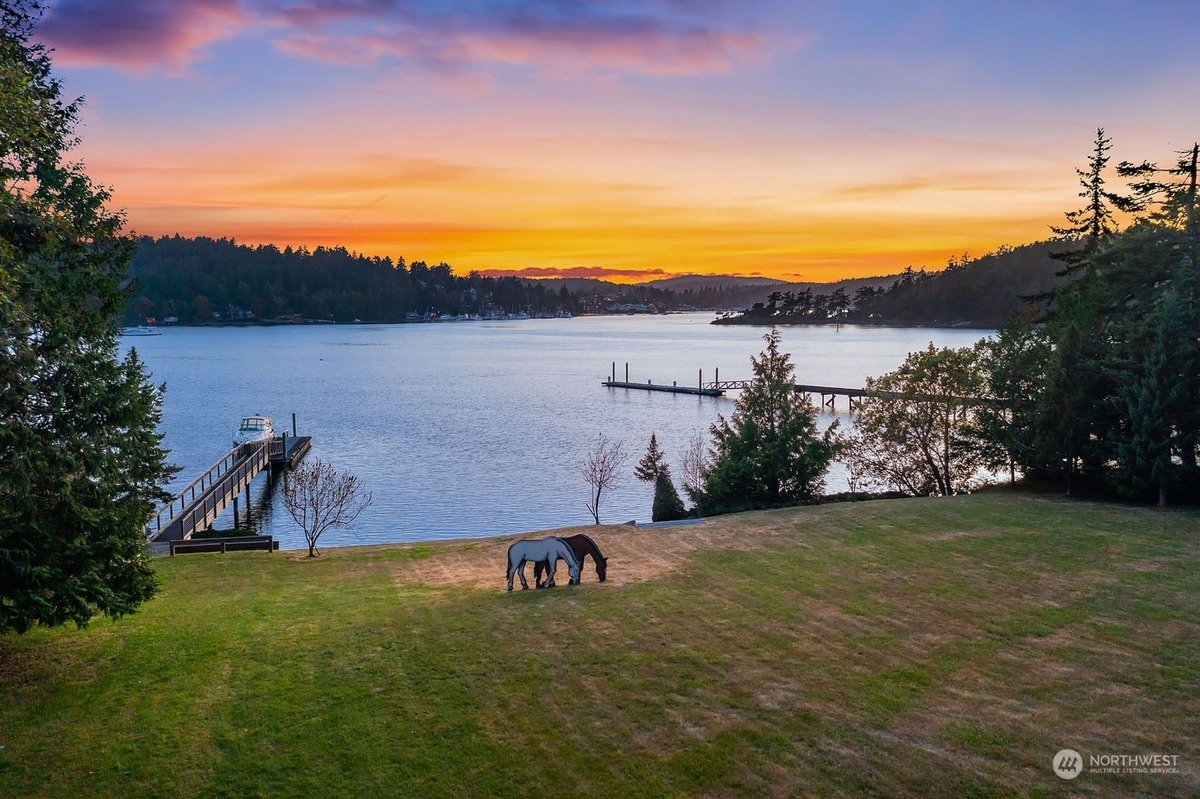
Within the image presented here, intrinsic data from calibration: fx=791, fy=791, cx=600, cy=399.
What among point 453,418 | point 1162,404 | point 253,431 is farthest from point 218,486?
point 1162,404

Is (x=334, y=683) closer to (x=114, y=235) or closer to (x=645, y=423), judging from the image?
(x=114, y=235)

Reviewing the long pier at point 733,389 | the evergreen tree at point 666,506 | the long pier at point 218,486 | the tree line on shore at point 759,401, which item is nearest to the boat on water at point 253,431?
the long pier at point 218,486

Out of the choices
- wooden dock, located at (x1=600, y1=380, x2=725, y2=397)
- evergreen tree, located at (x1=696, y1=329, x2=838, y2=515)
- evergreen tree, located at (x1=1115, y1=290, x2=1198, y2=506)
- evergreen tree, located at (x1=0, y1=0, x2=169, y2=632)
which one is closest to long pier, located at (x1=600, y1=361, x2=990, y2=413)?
wooden dock, located at (x1=600, y1=380, x2=725, y2=397)

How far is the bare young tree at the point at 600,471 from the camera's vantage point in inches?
1571

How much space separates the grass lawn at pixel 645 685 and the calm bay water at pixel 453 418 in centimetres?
2284

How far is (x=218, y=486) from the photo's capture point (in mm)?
38938

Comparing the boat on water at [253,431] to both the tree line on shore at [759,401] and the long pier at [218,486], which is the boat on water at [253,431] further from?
the tree line on shore at [759,401]

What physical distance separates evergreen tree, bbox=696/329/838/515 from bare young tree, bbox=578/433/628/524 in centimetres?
658

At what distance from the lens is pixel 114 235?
13906mm

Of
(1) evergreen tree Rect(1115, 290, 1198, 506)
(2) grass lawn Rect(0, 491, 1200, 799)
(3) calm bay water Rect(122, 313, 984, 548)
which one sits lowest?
(3) calm bay water Rect(122, 313, 984, 548)

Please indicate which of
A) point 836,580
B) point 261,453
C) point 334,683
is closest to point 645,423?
point 261,453

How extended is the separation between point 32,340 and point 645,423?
64.4m

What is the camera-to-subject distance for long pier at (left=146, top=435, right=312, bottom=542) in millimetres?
32375

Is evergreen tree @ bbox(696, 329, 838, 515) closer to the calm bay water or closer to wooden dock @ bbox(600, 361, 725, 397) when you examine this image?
the calm bay water
